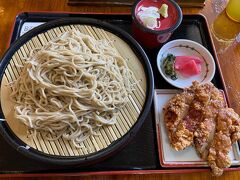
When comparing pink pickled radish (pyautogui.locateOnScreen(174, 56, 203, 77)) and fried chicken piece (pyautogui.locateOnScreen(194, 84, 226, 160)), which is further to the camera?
pink pickled radish (pyautogui.locateOnScreen(174, 56, 203, 77))

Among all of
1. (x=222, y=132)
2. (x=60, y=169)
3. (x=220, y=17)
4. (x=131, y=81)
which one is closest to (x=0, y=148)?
(x=60, y=169)

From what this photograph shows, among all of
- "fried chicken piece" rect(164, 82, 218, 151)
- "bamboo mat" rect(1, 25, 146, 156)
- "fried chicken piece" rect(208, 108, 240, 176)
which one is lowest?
"fried chicken piece" rect(208, 108, 240, 176)

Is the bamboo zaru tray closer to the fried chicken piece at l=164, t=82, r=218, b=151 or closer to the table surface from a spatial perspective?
the fried chicken piece at l=164, t=82, r=218, b=151

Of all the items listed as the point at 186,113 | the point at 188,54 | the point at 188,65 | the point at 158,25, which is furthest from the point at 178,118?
the point at 158,25

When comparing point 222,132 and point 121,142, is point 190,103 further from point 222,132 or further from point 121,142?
point 121,142

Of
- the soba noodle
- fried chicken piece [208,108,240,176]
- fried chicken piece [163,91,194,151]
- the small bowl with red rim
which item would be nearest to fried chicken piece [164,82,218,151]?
fried chicken piece [163,91,194,151]

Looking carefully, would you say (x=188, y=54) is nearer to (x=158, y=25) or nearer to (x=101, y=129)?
(x=158, y=25)
